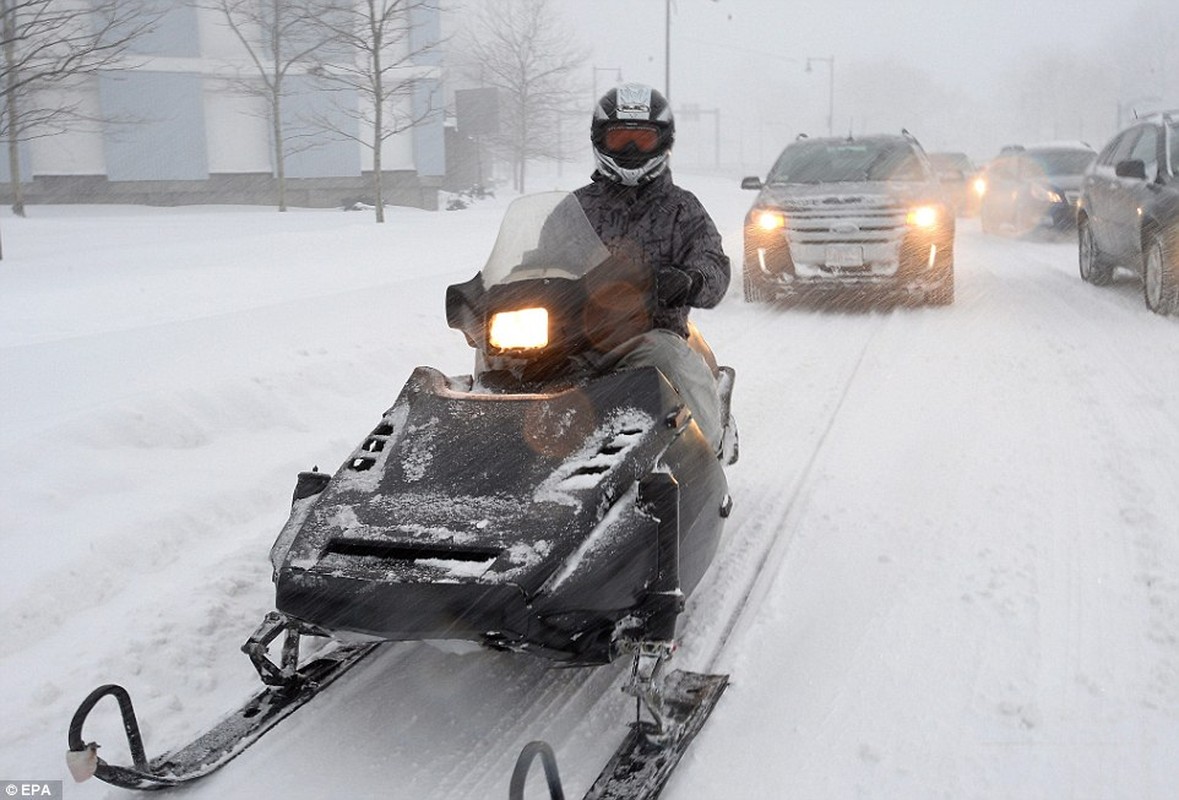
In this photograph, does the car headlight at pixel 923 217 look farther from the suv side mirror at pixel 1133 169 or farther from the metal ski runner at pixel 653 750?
the metal ski runner at pixel 653 750

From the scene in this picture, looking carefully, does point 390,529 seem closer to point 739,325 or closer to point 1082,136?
point 739,325

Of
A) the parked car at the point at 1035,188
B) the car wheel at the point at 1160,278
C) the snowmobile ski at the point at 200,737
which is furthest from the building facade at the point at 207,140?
the snowmobile ski at the point at 200,737

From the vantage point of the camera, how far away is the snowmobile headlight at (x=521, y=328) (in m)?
3.11

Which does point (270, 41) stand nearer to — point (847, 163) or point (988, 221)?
point (988, 221)

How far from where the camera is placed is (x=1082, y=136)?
83.7m

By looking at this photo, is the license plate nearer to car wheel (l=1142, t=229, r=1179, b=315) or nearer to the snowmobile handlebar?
car wheel (l=1142, t=229, r=1179, b=315)

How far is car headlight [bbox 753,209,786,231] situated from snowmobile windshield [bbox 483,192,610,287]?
659 cm

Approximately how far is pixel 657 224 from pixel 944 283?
251 inches

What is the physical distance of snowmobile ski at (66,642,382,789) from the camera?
2383 mm

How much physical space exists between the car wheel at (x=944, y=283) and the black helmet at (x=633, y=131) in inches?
248

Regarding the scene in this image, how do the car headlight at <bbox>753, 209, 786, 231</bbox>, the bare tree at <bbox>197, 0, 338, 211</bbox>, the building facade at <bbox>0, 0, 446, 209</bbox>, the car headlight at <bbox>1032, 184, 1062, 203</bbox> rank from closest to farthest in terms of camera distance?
the car headlight at <bbox>753, 209, 786, 231</bbox> → the car headlight at <bbox>1032, 184, 1062, 203</bbox> → the bare tree at <bbox>197, 0, 338, 211</bbox> → the building facade at <bbox>0, 0, 446, 209</bbox>

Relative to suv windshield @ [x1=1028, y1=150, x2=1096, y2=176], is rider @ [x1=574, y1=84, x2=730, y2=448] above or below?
below

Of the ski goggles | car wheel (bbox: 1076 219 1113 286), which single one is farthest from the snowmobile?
car wheel (bbox: 1076 219 1113 286)

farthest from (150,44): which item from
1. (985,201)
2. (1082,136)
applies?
(1082,136)
